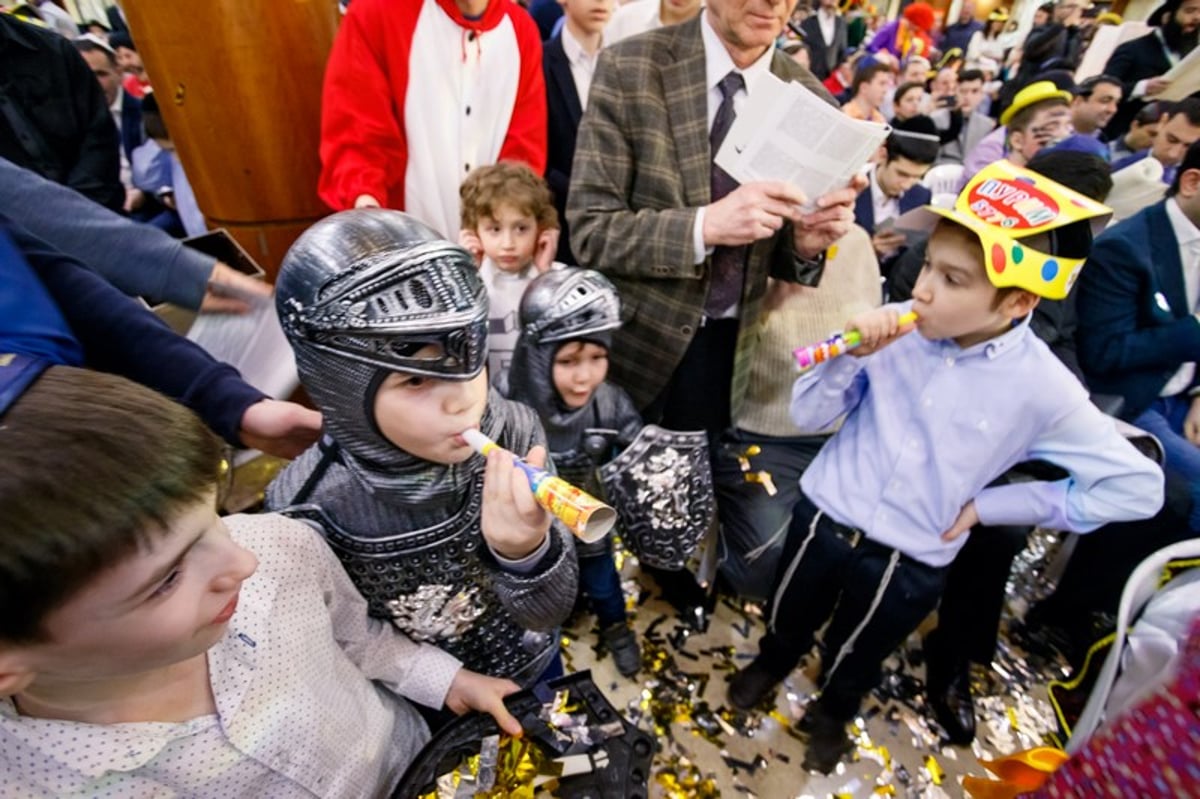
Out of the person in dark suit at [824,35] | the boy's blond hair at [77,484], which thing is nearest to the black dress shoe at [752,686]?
the boy's blond hair at [77,484]

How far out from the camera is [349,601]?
1114 mm

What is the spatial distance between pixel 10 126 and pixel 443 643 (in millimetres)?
3280

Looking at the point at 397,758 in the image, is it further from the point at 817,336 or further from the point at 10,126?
the point at 10,126

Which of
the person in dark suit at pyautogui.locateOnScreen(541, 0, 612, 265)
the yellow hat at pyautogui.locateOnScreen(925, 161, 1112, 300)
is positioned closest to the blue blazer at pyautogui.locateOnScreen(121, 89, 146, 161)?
the person in dark suit at pyautogui.locateOnScreen(541, 0, 612, 265)

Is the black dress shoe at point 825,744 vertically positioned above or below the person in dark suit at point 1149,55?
below

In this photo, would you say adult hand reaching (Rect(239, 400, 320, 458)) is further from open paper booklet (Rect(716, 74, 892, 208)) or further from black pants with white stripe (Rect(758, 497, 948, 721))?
black pants with white stripe (Rect(758, 497, 948, 721))

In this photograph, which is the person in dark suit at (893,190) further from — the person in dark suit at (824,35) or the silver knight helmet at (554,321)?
the person in dark suit at (824,35)

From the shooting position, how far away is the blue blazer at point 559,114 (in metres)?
2.67

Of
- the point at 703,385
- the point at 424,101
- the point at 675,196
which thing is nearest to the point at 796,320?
the point at 703,385

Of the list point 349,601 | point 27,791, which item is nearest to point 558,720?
point 349,601

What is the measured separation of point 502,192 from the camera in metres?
1.98

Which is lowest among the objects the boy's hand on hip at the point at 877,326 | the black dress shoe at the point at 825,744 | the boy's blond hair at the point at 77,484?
the black dress shoe at the point at 825,744

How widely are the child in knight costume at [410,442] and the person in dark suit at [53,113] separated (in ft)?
9.50

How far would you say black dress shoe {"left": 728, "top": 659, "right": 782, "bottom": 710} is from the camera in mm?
2016
